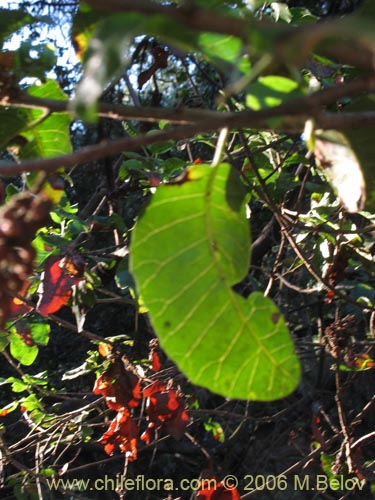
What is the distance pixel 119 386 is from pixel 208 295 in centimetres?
119

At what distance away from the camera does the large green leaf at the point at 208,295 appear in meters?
0.80

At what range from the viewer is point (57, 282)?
5.78ft

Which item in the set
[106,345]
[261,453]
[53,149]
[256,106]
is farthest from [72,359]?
[256,106]

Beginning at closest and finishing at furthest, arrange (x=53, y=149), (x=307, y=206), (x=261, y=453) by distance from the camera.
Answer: (x=53, y=149) < (x=307, y=206) < (x=261, y=453)

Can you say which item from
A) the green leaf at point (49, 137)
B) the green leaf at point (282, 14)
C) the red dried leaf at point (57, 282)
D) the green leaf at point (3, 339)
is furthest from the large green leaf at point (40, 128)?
the green leaf at point (3, 339)

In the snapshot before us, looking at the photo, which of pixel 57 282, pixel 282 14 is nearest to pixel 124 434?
pixel 57 282

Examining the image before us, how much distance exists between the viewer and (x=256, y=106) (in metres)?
0.65

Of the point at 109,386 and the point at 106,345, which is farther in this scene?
the point at 106,345

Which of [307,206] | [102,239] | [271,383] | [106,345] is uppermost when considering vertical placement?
[271,383]

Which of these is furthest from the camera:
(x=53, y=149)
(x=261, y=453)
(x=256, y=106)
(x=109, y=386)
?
(x=261, y=453)

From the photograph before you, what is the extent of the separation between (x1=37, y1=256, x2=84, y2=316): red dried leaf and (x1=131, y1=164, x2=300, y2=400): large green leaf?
935 mm

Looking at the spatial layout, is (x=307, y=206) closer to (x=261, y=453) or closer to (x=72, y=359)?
(x=261, y=453)

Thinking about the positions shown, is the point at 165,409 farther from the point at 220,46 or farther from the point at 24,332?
the point at 220,46

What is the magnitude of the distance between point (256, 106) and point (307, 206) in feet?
8.91
